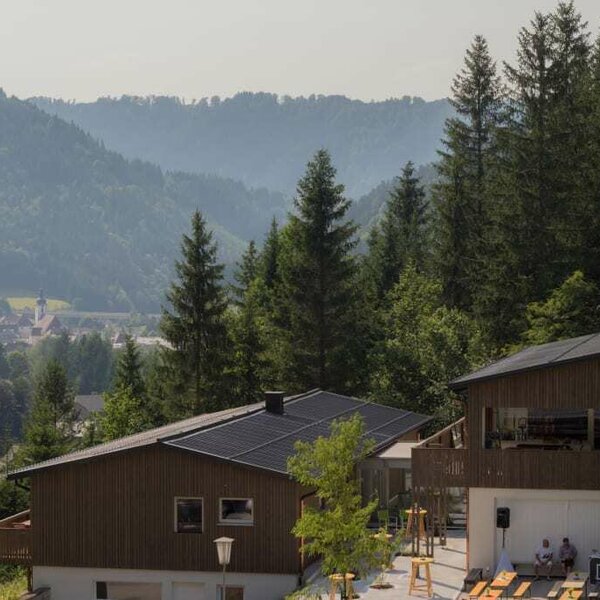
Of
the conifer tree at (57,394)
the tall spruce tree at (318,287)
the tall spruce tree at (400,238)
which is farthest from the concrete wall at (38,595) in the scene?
the conifer tree at (57,394)

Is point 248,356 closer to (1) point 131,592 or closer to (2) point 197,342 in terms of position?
(2) point 197,342

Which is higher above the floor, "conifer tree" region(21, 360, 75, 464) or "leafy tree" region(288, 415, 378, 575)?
"conifer tree" region(21, 360, 75, 464)

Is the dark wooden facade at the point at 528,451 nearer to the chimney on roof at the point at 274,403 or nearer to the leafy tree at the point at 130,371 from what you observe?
the chimney on roof at the point at 274,403

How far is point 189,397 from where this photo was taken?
7094cm

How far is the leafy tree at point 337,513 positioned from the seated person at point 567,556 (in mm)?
4856

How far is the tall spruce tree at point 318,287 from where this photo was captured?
6931 centimetres

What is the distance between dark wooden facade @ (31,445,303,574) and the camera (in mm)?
34719

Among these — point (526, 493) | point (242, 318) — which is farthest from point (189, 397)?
point (526, 493)

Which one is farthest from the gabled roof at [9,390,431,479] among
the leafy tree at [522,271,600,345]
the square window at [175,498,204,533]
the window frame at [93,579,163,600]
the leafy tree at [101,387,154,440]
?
the leafy tree at [101,387,154,440]

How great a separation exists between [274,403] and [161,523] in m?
9.62

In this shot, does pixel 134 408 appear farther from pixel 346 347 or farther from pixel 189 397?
pixel 346 347

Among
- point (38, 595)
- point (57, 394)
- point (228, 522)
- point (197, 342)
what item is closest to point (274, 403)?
point (228, 522)

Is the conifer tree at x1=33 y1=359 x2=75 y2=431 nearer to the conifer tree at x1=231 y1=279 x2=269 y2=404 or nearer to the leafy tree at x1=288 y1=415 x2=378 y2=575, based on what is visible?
the conifer tree at x1=231 y1=279 x2=269 y2=404

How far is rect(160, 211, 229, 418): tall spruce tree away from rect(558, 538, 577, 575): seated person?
40.3 metres
